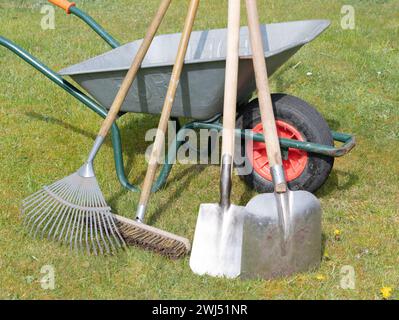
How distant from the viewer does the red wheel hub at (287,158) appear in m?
3.62

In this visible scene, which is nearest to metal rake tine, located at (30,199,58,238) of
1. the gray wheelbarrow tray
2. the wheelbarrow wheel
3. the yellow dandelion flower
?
the gray wheelbarrow tray

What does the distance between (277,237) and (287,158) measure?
0.74 metres

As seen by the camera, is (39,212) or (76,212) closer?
(76,212)

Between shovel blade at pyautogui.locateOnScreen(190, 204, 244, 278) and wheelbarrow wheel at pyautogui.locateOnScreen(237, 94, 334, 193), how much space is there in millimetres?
615

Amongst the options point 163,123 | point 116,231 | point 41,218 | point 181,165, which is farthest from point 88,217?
Answer: point 181,165

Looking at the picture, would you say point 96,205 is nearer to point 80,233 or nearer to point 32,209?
point 80,233

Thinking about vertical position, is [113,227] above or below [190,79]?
below

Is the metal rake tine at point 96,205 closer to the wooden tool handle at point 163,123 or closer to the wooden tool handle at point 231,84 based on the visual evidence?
the wooden tool handle at point 163,123

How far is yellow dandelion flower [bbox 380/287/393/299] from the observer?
2990 millimetres

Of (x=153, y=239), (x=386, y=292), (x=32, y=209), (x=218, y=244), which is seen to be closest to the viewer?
(x=386, y=292)

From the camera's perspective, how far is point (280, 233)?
119 inches

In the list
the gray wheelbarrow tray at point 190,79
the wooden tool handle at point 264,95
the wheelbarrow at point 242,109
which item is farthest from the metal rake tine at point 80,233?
the wooden tool handle at point 264,95
